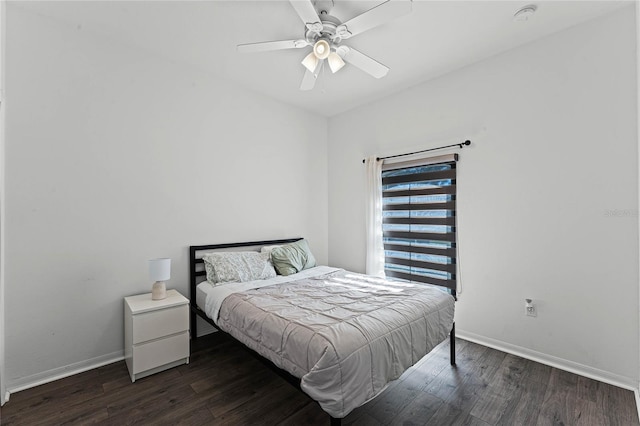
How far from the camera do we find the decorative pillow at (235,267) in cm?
291

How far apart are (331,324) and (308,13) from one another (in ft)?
6.68

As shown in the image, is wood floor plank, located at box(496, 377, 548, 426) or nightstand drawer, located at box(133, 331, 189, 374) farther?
nightstand drawer, located at box(133, 331, 189, 374)

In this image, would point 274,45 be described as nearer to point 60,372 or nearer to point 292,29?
point 292,29

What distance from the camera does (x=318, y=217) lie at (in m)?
4.46

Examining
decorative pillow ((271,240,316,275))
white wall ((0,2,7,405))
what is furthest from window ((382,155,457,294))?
white wall ((0,2,7,405))

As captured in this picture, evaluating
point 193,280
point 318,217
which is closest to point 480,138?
Answer: point 318,217

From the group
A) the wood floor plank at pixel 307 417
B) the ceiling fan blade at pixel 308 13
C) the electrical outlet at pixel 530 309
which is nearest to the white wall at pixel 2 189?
the wood floor plank at pixel 307 417

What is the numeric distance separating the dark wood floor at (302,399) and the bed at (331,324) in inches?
12.9

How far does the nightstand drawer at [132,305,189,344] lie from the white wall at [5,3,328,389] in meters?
0.51

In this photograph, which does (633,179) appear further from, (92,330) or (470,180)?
(92,330)

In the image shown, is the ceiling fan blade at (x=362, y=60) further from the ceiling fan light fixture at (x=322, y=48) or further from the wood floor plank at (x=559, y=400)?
the wood floor plank at (x=559, y=400)

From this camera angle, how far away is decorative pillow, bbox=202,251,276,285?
2.91 metres

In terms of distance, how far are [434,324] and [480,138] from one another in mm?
1966

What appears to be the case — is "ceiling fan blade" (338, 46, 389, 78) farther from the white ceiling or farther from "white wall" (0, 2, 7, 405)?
"white wall" (0, 2, 7, 405)
